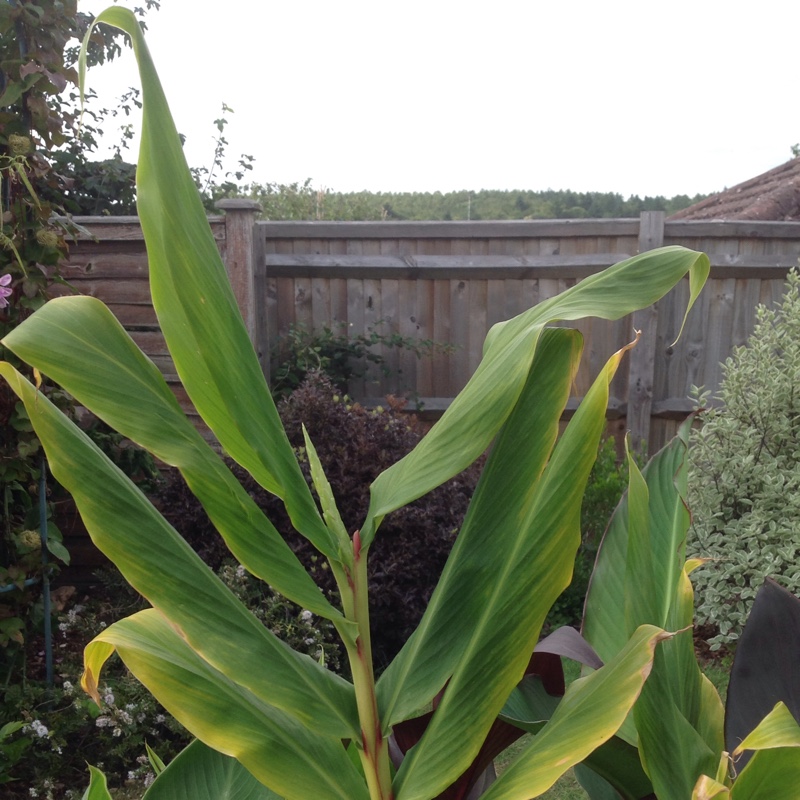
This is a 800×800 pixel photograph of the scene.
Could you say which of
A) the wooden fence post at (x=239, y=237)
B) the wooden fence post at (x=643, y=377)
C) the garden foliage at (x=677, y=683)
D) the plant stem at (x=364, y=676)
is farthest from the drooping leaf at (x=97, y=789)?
the wooden fence post at (x=643, y=377)

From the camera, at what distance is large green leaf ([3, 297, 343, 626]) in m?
0.50

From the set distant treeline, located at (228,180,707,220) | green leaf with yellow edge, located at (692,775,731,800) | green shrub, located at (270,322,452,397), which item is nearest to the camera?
→ green leaf with yellow edge, located at (692,775,731,800)

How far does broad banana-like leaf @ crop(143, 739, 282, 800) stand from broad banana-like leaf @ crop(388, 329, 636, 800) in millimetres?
273

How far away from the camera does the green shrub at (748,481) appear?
151 inches

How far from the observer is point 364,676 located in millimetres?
582

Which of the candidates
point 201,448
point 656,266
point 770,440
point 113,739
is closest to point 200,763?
point 201,448

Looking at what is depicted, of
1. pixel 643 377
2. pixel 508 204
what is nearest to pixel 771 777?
pixel 643 377

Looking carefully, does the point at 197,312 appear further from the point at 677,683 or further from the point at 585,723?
the point at 677,683

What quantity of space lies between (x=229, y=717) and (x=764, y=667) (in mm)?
464

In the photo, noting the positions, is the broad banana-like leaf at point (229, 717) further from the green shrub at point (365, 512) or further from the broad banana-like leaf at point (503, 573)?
→ the green shrub at point (365, 512)

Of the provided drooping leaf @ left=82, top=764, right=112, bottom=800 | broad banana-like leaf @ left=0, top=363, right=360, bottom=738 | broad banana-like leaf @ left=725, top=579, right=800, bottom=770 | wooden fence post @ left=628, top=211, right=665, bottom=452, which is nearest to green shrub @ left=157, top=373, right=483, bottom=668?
wooden fence post @ left=628, top=211, right=665, bottom=452

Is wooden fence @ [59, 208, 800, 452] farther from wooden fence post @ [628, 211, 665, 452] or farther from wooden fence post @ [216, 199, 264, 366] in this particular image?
wooden fence post @ [216, 199, 264, 366]

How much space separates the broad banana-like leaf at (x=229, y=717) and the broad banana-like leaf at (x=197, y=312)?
12cm

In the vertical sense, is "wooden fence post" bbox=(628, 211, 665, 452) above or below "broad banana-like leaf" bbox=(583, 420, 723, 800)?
below
